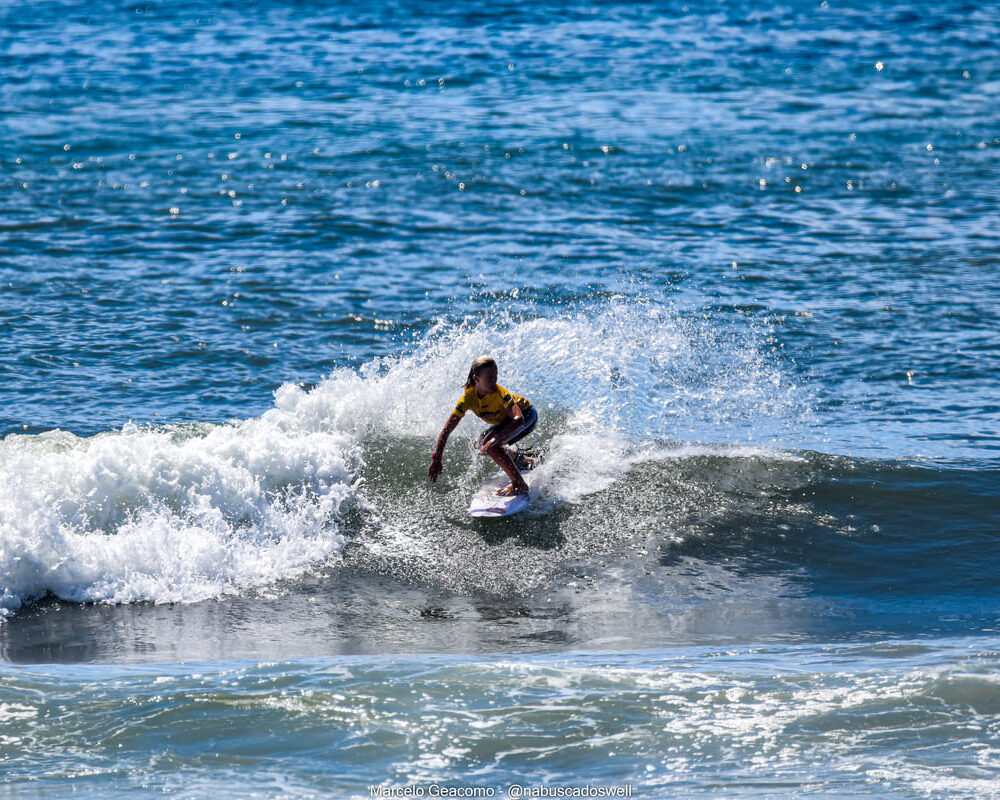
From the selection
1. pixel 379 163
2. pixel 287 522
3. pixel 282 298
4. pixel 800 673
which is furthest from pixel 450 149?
pixel 800 673

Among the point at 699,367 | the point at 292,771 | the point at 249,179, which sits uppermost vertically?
the point at 249,179

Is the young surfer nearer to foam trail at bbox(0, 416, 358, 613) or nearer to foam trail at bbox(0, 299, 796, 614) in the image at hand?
foam trail at bbox(0, 299, 796, 614)

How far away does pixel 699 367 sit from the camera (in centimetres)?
1486

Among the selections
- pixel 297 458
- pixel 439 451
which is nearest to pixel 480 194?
pixel 297 458

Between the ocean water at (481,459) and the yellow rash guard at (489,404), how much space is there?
38.6 inches

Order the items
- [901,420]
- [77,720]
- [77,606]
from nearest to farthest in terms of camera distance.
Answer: [77,720] < [77,606] < [901,420]

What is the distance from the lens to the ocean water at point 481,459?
743cm

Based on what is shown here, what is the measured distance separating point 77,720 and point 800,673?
15.4 ft

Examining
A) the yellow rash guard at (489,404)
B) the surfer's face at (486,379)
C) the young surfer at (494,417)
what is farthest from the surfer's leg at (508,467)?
the surfer's face at (486,379)

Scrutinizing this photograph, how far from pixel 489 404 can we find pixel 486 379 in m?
0.34

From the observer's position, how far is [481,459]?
39.1 ft

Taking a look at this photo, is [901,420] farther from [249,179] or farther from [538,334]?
[249,179]

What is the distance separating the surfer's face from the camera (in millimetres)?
10359

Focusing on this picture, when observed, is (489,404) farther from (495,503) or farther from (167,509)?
(167,509)
